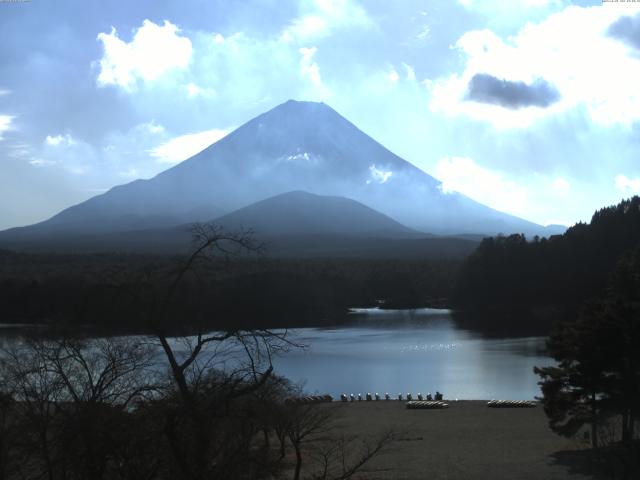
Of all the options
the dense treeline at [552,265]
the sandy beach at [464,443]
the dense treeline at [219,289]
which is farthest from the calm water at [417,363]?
the dense treeline at [552,265]

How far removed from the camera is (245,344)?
13.4ft

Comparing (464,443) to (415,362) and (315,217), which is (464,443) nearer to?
(415,362)

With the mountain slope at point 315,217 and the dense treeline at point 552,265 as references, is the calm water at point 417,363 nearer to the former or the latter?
the dense treeline at point 552,265

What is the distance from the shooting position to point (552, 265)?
44.2 m

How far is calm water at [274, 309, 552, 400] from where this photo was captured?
2073 centimetres

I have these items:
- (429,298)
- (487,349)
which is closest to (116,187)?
(429,298)

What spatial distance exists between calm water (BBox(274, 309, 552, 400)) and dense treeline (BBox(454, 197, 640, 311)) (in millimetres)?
9067

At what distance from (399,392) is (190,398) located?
17.0 metres

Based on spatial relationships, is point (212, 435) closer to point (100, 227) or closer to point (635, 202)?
point (635, 202)

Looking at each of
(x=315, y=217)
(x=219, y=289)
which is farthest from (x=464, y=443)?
(x=315, y=217)

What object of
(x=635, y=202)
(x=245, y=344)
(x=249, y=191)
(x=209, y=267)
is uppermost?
(x=249, y=191)

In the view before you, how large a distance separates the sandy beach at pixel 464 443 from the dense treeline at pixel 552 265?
2599 cm

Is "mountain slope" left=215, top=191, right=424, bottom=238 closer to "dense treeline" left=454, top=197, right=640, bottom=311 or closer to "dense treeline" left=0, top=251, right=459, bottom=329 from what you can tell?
"dense treeline" left=0, top=251, right=459, bottom=329

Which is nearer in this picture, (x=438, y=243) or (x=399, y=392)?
(x=399, y=392)
